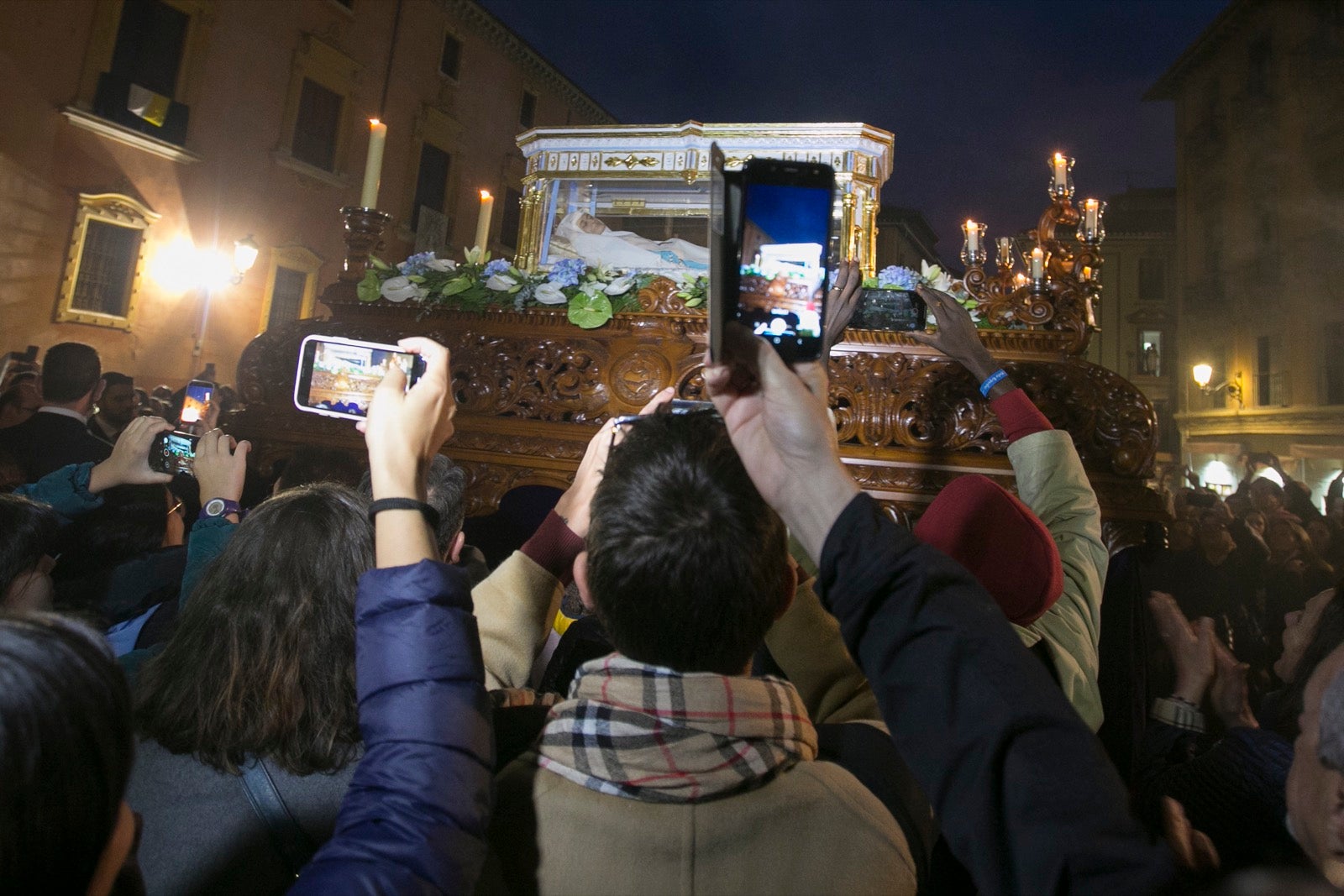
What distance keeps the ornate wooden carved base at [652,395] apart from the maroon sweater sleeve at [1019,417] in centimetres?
39

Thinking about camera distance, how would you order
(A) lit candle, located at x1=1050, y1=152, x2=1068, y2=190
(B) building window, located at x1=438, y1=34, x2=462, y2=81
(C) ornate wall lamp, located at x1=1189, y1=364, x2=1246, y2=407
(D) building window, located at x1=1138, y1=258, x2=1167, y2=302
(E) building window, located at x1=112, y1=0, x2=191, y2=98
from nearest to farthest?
(A) lit candle, located at x1=1050, y1=152, x2=1068, y2=190 → (E) building window, located at x1=112, y1=0, x2=191, y2=98 → (C) ornate wall lamp, located at x1=1189, y1=364, x2=1246, y2=407 → (B) building window, located at x1=438, y1=34, x2=462, y2=81 → (D) building window, located at x1=1138, y1=258, x2=1167, y2=302

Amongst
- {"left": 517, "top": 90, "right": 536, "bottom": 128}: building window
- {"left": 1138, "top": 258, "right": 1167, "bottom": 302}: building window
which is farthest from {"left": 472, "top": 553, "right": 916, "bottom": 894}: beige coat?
{"left": 1138, "top": 258, "right": 1167, "bottom": 302}: building window

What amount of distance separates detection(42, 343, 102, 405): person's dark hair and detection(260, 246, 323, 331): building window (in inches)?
359

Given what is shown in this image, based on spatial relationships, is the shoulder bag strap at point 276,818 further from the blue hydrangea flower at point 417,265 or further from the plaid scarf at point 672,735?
the blue hydrangea flower at point 417,265

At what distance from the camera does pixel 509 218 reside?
15.0 m

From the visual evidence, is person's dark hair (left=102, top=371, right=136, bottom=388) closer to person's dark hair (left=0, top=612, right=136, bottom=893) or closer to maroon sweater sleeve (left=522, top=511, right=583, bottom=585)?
maroon sweater sleeve (left=522, top=511, right=583, bottom=585)

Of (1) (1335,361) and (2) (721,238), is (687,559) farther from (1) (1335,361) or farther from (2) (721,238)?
(1) (1335,361)

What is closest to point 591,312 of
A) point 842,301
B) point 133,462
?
point 842,301

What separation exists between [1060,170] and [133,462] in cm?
248

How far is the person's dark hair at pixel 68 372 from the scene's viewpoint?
8.20 ft

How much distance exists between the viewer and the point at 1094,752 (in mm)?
539

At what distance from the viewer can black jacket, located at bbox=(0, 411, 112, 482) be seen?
96.1 inches

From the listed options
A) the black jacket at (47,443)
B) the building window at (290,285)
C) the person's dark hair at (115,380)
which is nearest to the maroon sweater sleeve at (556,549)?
the black jacket at (47,443)

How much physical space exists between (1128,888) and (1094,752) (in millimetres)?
87
